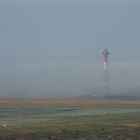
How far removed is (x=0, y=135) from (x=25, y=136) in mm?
3491

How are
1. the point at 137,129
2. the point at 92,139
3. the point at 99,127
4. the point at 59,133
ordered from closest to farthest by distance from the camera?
1. the point at 92,139
2. the point at 59,133
3. the point at 137,129
4. the point at 99,127

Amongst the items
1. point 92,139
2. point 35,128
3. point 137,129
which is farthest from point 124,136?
point 35,128

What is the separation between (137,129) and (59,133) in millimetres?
13624

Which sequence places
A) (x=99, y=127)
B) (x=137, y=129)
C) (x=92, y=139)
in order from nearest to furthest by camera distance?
(x=92, y=139), (x=137, y=129), (x=99, y=127)

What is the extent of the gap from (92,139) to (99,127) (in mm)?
21404

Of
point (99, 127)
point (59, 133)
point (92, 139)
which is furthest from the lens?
point (99, 127)

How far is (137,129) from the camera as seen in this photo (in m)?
95.9

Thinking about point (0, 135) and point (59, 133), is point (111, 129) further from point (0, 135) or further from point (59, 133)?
point (0, 135)

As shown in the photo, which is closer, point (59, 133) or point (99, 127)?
point (59, 133)

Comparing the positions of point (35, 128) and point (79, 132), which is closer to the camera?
point (79, 132)

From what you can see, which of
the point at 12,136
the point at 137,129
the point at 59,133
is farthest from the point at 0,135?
the point at 137,129

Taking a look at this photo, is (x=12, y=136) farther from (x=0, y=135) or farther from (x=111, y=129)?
(x=111, y=129)

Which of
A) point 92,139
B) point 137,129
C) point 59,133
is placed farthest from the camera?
point 137,129

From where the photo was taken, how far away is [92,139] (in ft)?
265
